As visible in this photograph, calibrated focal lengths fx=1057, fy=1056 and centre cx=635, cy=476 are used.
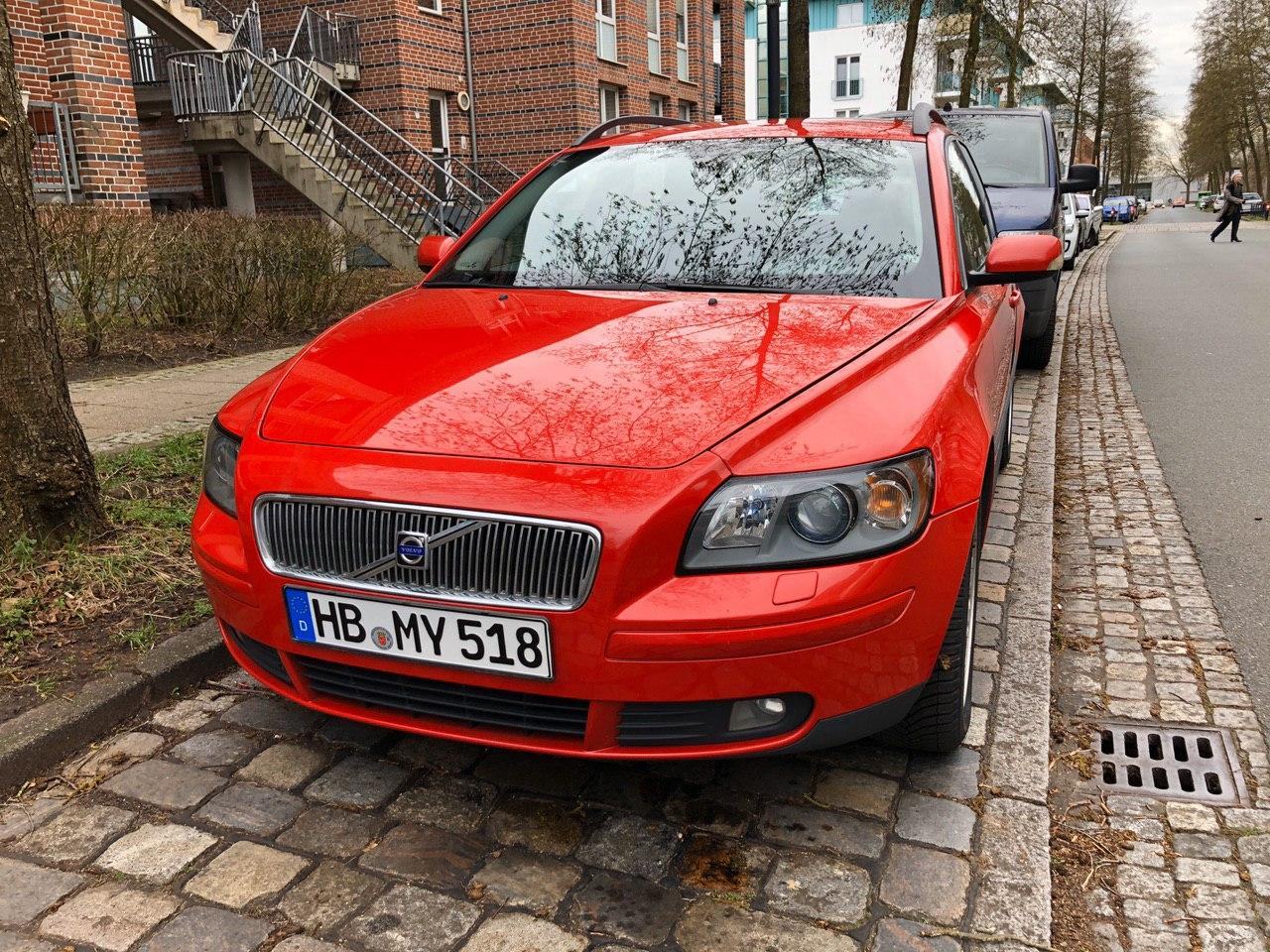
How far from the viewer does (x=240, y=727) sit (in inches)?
117

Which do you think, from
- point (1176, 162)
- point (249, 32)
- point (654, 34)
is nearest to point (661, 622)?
point (249, 32)

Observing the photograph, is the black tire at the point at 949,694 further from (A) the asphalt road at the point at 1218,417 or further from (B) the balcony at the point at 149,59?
(B) the balcony at the point at 149,59

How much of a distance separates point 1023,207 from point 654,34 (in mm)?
20792

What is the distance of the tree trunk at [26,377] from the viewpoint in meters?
3.52

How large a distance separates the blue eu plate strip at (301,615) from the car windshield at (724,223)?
145 centimetres

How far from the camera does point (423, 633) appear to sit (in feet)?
7.25

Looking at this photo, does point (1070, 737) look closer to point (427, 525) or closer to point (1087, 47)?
point (427, 525)

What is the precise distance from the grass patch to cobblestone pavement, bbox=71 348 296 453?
1602 millimetres

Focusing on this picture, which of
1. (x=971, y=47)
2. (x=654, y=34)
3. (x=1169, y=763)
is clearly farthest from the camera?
(x=654, y=34)

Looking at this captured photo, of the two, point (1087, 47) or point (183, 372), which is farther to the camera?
point (1087, 47)

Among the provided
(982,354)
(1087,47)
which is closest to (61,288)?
(982,354)

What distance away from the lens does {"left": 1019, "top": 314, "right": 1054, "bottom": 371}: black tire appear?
8266mm

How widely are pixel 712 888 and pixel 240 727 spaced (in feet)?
4.84

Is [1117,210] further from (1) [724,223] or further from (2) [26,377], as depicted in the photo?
(2) [26,377]
